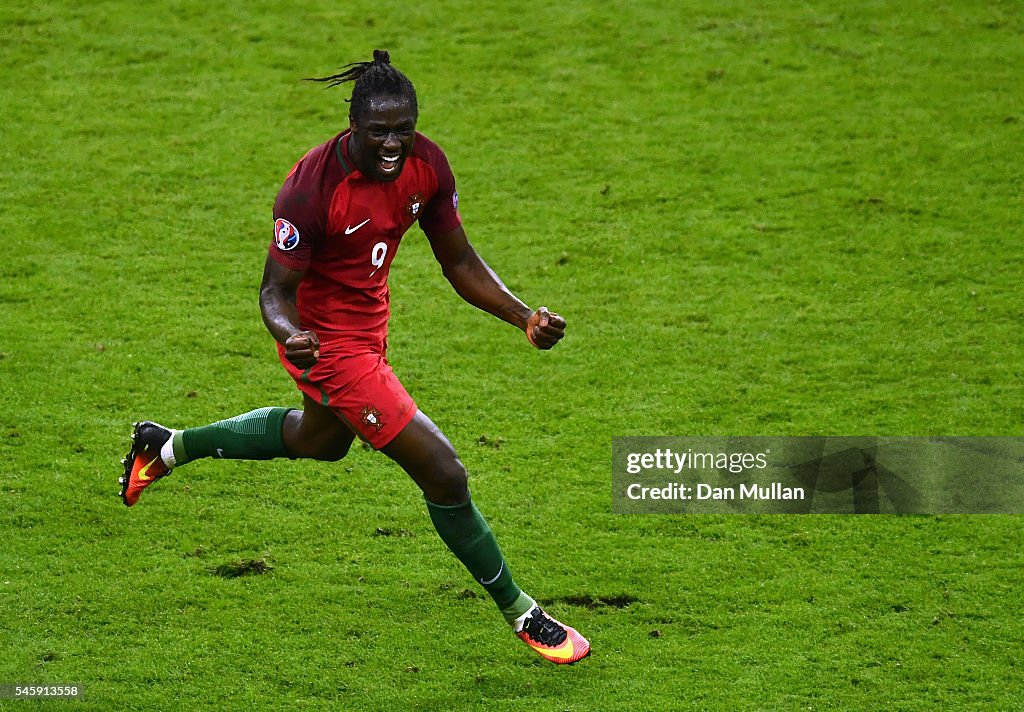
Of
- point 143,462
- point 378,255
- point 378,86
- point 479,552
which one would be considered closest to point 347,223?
point 378,255

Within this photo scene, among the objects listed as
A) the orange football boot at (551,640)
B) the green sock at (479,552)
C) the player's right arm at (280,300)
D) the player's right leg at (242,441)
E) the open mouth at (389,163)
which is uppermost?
the open mouth at (389,163)

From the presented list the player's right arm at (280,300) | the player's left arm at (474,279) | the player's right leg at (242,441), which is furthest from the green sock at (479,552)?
the player's right arm at (280,300)

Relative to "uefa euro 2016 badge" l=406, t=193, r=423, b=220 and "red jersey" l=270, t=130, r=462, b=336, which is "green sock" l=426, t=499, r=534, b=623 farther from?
"uefa euro 2016 badge" l=406, t=193, r=423, b=220

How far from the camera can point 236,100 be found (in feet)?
30.4

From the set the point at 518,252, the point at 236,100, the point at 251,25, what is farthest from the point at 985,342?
the point at 251,25

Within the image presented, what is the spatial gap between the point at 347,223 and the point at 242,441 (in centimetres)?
110

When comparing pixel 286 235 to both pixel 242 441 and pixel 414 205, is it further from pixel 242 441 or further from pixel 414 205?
pixel 242 441

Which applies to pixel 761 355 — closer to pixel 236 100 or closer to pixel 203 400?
pixel 203 400

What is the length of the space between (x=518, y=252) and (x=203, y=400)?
2142 millimetres

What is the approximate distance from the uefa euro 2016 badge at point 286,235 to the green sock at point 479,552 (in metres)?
1.01

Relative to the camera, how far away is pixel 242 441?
5188mm

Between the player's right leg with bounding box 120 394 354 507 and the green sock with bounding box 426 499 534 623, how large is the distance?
1.78 ft

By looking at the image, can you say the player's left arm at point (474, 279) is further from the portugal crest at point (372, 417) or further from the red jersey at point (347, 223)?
the portugal crest at point (372, 417)

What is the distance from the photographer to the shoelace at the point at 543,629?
464 centimetres
